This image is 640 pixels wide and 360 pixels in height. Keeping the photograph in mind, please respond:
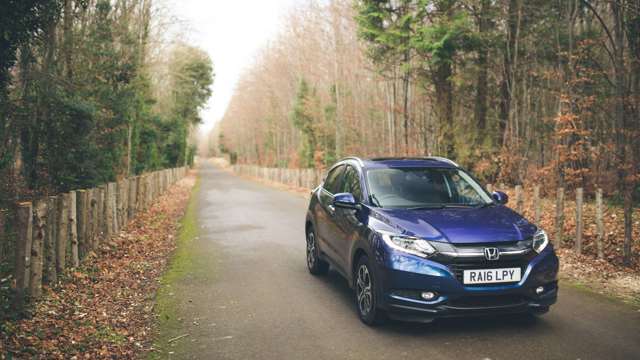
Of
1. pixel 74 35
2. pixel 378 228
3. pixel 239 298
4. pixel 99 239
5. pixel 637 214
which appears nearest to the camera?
pixel 378 228

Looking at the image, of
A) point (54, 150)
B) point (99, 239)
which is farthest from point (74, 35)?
point (99, 239)

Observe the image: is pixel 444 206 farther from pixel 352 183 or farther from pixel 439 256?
pixel 352 183

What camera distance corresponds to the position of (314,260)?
8.29m

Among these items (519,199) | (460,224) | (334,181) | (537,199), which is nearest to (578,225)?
(537,199)

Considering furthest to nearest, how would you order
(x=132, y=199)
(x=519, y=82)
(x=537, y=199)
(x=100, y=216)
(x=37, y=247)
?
1. (x=519, y=82)
2. (x=132, y=199)
3. (x=537, y=199)
4. (x=100, y=216)
5. (x=37, y=247)

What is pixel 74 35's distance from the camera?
15.8 meters

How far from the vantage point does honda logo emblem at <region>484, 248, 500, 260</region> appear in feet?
16.5

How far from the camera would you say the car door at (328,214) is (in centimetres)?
721

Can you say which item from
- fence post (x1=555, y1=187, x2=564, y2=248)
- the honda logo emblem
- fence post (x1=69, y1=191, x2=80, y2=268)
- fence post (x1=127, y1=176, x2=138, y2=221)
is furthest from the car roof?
fence post (x1=127, y1=176, x2=138, y2=221)

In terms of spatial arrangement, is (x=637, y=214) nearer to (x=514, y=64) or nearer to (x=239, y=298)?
(x=514, y=64)

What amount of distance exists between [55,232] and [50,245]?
357mm

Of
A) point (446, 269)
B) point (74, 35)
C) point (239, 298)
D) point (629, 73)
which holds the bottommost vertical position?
point (239, 298)

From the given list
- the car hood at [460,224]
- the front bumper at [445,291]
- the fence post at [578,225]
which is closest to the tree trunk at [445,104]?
the fence post at [578,225]

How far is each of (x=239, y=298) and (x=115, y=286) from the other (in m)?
2.08
